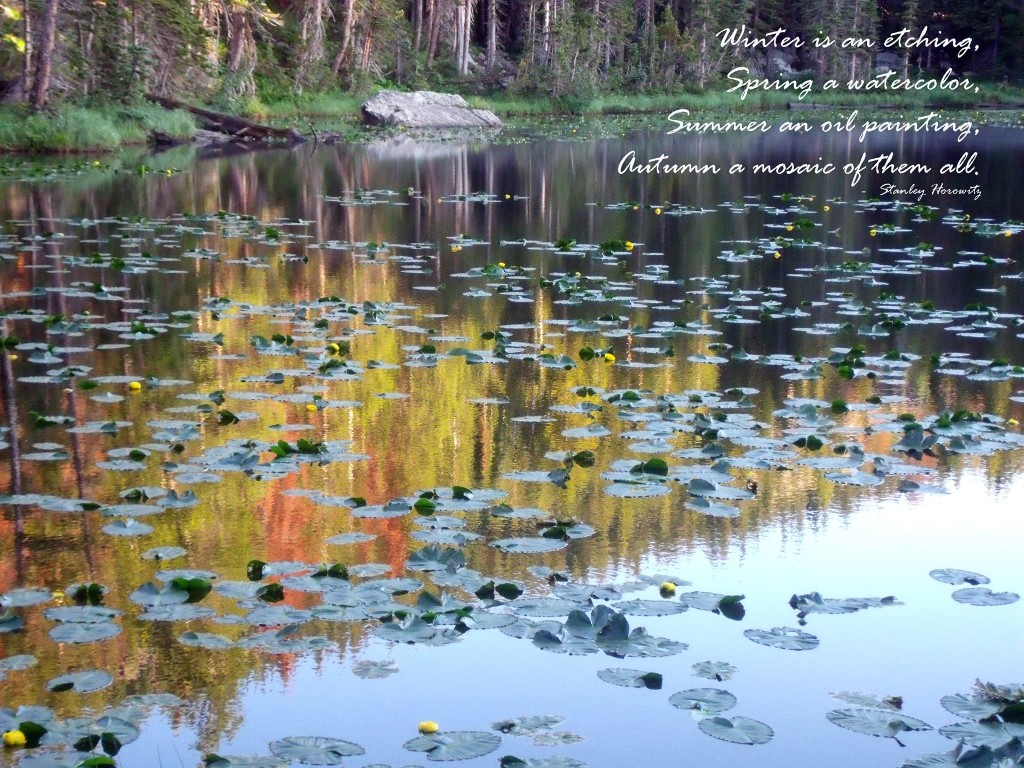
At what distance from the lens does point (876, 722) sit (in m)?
3.42

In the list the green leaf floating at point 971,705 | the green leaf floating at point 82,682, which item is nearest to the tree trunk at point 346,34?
the green leaf floating at point 82,682

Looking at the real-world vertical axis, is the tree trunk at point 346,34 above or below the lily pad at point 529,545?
above

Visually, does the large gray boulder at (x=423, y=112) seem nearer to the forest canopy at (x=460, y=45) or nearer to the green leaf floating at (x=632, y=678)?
the forest canopy at (x=460, y=45)

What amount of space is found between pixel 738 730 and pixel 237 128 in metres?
31.3

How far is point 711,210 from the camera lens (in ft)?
58.2

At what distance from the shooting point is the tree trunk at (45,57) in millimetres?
24781

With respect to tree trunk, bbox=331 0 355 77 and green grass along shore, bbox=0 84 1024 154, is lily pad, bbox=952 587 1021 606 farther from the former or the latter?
tree trunk, bbox=331 0 355 77

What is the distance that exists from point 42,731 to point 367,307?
617 centimetres

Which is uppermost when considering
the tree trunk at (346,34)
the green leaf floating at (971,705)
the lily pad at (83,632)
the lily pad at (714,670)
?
the tree trunk at (346,34)

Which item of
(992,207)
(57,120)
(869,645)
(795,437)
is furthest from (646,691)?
(57,120)

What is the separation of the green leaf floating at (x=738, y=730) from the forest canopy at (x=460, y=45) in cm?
1765

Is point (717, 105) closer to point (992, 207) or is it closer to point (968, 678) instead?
point (992, 207)

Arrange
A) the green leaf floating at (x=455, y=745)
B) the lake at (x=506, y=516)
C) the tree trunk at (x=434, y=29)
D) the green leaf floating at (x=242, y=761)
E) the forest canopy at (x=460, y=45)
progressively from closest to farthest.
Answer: the green leaf floating at (x=242, y=761) → the green leaf floating at (x=455, y=745) → the lake at (x=506, y=516) → the forest canopy at (x=460, y=45) → the tree trunk at (x=434, y=29)

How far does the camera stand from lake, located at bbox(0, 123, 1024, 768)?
345 cm
